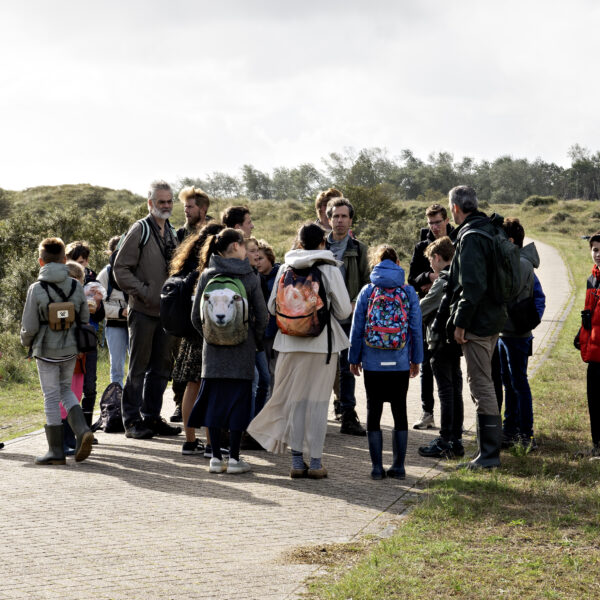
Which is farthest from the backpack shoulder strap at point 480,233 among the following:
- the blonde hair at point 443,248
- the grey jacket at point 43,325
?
the grey jacket at point 43,325

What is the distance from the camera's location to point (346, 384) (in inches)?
325

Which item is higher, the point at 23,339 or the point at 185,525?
the point at 23,339

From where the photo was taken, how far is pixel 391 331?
258 inches

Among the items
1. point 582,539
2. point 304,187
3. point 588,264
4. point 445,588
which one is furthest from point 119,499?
point 304,187

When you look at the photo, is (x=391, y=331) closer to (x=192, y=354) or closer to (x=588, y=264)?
(x=192, y=354)

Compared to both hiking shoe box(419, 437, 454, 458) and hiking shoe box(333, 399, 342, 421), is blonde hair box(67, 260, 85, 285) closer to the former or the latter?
hiking shoe box(333, 399, 342, 421)

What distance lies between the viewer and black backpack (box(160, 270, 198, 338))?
7.08 meters

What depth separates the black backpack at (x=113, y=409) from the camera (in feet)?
27.9

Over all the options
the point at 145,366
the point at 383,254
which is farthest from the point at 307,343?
the point at 145,366

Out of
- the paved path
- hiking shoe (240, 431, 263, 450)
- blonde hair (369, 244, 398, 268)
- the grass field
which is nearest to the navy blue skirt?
the paved path

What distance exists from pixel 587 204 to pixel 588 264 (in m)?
47.9

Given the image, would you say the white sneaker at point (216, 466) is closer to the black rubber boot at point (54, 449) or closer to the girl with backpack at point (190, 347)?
the girl with backpack at point (190, 347)

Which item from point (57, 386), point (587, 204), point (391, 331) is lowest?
point (57, 386)

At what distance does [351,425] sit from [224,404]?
2.02m
